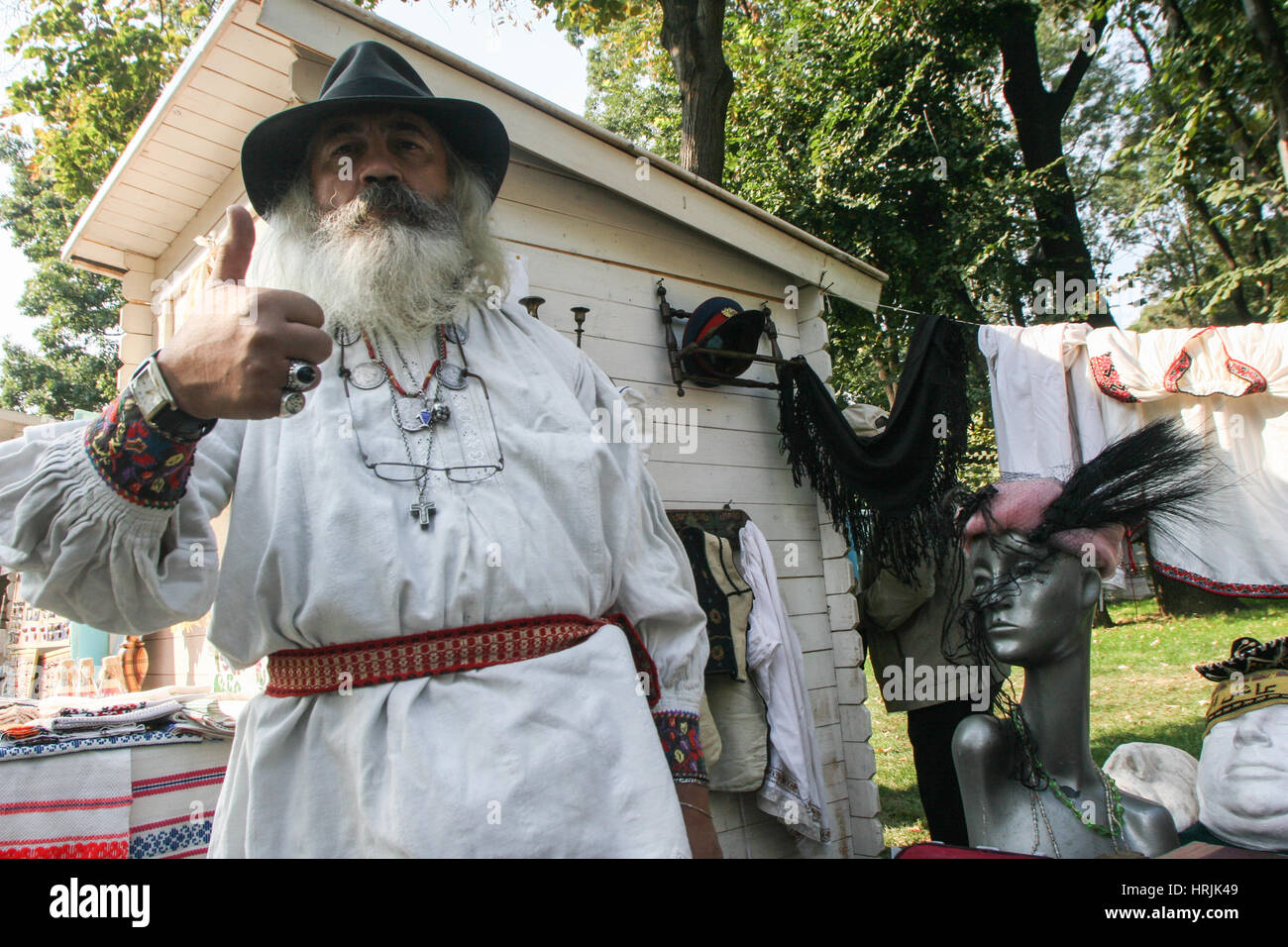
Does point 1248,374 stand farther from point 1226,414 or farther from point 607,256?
point 607,256

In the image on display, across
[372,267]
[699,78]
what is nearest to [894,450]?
[372,267]

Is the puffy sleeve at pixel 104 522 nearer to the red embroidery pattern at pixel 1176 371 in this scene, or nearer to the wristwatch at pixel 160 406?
the wristwatch at pixel 160 406

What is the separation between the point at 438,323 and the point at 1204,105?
377 inches

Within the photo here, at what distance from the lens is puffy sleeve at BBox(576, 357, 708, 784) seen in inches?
68.0

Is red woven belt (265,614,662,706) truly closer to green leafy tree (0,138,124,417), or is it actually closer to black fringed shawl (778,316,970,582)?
black fringed shawl (778,316,970,582)

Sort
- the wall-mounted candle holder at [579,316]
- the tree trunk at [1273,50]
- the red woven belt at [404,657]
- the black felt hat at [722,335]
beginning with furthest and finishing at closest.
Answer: the tree trunk at [1273,50]
the black felt hat at [722,335]
the wall-mounted candle holder at [579,316]
the red woven belt at [404,657]

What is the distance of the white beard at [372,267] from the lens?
174cm

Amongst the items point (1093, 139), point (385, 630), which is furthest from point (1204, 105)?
point (1093, 139)

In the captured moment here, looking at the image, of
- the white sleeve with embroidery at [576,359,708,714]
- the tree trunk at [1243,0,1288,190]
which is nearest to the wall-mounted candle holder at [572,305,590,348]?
the white sleeve with embroidery at [576,359,708,714]

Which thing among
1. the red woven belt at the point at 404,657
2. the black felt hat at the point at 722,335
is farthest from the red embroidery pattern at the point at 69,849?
the black felt hat at the point at 722,335

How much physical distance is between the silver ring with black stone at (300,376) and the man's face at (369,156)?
82 centimetres

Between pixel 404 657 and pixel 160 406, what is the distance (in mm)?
573

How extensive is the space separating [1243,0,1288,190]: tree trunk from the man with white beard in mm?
8539
